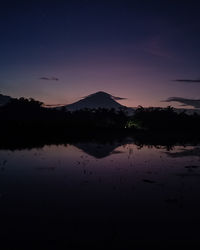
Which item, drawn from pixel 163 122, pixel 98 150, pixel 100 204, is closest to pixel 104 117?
pixel 163 122

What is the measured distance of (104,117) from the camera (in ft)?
308

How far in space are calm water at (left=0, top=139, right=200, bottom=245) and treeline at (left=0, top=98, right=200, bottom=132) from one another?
49.7 m

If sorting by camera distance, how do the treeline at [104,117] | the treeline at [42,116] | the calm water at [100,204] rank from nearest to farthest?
the calm water at [100,204] < the treeline at [42,116] < the treeline at [104,117]

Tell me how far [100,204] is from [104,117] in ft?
279

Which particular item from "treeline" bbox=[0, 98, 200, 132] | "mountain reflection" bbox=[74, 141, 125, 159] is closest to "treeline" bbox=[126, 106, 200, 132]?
"treeline" bbox=[0, 98, 200, 132]

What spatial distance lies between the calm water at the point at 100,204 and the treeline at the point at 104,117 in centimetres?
4968

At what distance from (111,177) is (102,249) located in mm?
7821

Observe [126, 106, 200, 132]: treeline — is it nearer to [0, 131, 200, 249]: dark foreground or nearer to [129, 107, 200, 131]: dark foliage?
[129, 107, 200, 131]: dark foliage

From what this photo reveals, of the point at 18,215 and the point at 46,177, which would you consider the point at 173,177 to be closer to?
the point at 46,177

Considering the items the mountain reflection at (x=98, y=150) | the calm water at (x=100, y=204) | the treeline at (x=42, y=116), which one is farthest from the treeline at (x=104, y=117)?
the calm water at (x=100, y=204)

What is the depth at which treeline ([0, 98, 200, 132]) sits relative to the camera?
74.5 metres

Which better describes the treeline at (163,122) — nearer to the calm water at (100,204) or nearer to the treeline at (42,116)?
the treeline at (42,116)

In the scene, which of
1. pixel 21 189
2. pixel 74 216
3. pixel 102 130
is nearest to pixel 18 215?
pixel 74 216

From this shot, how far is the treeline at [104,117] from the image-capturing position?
244 ft
